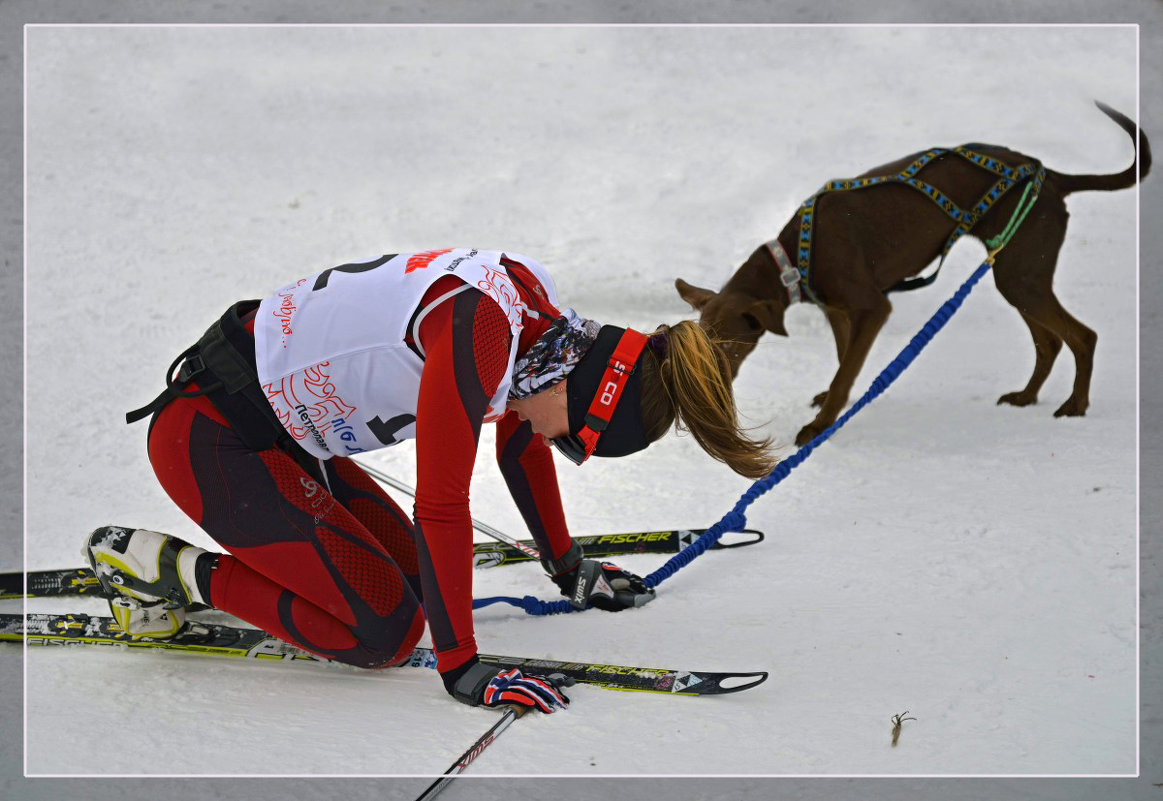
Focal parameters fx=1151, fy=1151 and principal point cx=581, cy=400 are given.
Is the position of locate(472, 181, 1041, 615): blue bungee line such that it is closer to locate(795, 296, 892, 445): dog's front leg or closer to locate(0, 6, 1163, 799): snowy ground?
locate(0, 6, 1163, 799): snowy ground

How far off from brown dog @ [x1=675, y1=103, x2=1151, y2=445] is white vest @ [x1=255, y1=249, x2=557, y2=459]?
6.70 ft

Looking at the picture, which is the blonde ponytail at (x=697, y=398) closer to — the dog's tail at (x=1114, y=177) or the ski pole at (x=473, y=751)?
the ski pole at (x=473, y=751)

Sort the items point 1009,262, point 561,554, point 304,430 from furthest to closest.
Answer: point 1009,262 → point 561,554 → point 304,430

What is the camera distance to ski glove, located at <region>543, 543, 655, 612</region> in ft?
10.1

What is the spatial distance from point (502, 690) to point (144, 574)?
0.95 metres

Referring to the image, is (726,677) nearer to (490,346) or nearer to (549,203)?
(490,346)

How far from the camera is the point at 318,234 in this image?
636 centimetres

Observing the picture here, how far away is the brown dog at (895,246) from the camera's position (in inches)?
173

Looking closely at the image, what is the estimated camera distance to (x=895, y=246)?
4414 millimetres

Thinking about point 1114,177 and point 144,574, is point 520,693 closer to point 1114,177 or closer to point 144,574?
point 144,574

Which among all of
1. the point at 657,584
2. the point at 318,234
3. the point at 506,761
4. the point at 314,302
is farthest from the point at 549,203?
the point at 506,761

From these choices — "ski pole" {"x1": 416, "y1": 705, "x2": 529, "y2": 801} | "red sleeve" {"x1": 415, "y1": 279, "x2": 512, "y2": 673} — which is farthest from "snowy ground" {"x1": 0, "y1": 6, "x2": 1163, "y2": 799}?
"red sleeve" {"x1": 415, "y1": 279, "x2": 512, "y2": 673}

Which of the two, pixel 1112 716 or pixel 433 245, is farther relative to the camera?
pixel 433 245
